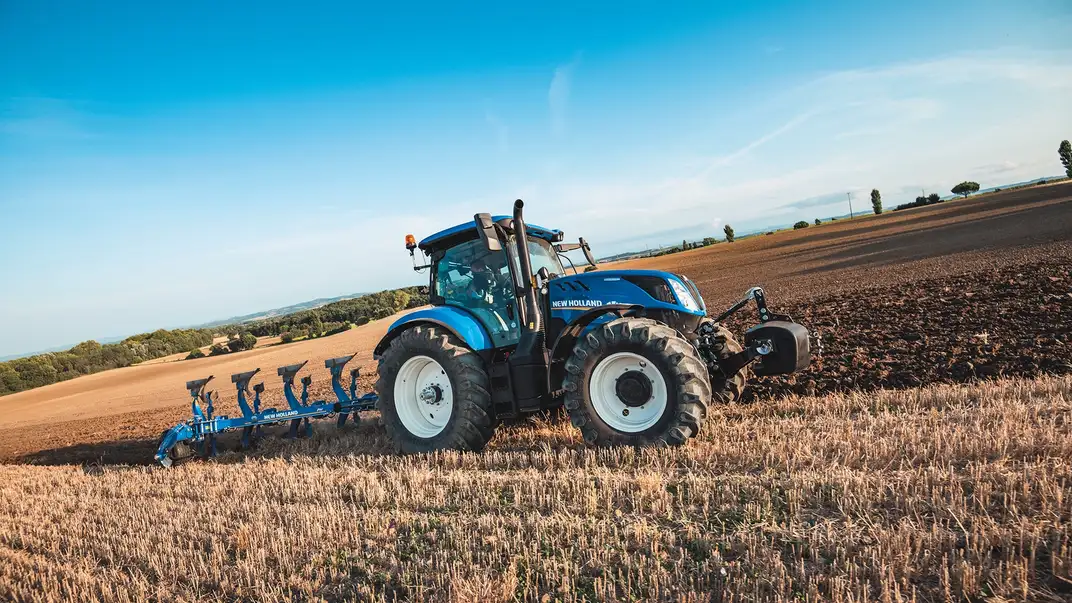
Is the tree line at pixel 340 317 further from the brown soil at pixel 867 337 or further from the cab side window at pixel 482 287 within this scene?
the cab side window at pixel 482 287

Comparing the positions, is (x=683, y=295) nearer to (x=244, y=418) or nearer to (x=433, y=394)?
(x=433, y=394)

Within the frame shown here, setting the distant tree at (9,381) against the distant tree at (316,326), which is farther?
the distant tree at (316,326)

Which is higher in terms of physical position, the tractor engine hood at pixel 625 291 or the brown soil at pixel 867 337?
the tractor engine hood at pixel 625 291

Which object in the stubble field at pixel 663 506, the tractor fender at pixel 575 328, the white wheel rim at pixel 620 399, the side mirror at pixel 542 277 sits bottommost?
the stubble field at pixel 663 506

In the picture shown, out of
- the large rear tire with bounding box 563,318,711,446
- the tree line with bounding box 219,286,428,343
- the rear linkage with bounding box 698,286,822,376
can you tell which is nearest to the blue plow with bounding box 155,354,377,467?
the large rear tire with bounding box 563,318,711,446

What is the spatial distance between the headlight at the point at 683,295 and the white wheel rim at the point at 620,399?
0.80 meters

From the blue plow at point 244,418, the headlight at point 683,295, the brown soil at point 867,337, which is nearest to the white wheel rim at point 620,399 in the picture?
the headlight at point 683,295

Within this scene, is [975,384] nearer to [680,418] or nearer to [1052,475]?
[1052,475]

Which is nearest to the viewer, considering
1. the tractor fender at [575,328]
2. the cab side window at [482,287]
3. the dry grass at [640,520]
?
the dry grass at [640,520]

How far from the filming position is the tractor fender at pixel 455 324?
19.5ft

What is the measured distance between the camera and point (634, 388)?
514 centimetres

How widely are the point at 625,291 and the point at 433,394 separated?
2.33 meters

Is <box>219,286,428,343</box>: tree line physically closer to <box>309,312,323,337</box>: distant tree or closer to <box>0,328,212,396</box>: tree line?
<box>309,312,323,337</box>: distant tree

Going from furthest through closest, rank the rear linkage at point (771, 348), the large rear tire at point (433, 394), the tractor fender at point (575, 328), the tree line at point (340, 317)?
the tree line at point (340, 317) < the large rear tire at point (433, 394) < the tractor fender at point (575, 328) < the rear linkage at point (771, 348)
